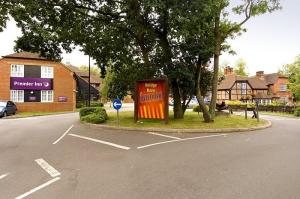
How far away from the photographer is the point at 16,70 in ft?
139

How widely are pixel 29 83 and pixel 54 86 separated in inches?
127

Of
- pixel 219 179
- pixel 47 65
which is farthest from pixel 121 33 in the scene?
pixel 47 65

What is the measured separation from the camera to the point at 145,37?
74.7ft

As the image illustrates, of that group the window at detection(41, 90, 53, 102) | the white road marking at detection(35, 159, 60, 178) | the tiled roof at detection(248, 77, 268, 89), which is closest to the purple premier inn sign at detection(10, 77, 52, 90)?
the window at detection(41, 90, 53, 102)

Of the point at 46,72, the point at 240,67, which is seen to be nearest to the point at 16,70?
the point at 46,72

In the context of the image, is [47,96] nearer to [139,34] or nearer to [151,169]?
[139,34]

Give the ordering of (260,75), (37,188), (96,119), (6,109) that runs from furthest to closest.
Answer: (260,75) < (6,109) < (96,119) < (37,188)

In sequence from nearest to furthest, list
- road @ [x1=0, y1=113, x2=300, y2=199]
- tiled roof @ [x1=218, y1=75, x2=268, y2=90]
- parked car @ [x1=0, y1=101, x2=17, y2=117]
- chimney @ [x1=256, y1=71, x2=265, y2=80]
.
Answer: road @ [x1=0, y1=113, x2=300, y2=199] < parked car @ [x1=0, y1=101, x2=17, y2=117] < tiled roof @ [x1=218, y1=75, x2=268, y2=90] < chimney @ [x1=256, y1=71, x2=265, y2=80]

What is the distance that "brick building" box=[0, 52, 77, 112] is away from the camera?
4209cm

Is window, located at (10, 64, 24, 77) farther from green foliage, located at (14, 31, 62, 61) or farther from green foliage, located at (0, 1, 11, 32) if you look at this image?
green foliage, located at (0, 1, 11, 32)

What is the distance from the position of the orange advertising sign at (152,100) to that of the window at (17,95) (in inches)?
1025

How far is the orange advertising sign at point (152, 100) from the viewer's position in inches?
796

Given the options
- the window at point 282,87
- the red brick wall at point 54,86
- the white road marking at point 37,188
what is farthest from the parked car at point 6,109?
the window at point 282,87

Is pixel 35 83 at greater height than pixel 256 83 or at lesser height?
lesser
